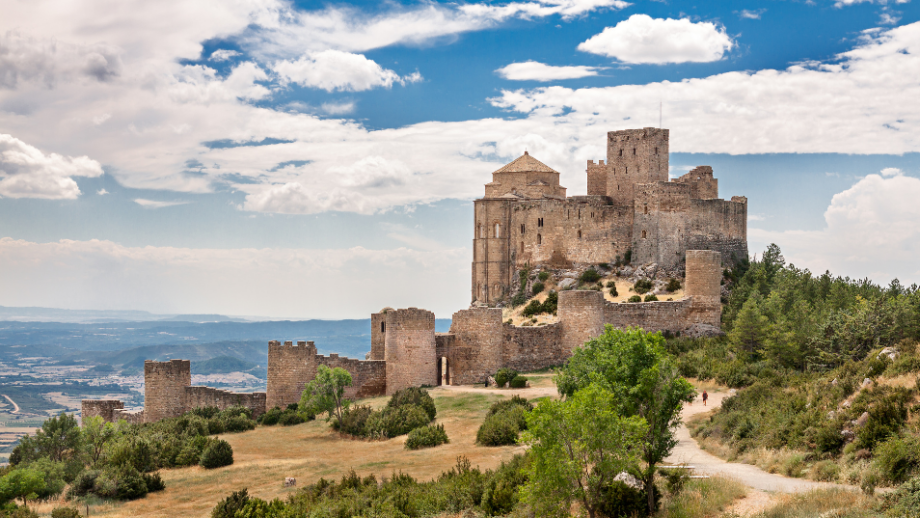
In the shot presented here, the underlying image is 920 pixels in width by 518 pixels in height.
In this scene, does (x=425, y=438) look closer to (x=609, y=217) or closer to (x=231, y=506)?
(x=231, y=506)

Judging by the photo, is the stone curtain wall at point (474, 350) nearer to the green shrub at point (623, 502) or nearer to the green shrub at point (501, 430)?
the green shrub at point (501, 430)

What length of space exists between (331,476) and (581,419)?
10509 millimetres

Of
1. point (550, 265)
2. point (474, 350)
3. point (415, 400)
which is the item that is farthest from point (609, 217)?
point (415, 400)

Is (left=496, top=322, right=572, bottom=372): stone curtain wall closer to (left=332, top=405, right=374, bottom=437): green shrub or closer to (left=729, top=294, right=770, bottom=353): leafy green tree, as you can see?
(left=729, top=294, right=770, bottom=353): leafy green tree

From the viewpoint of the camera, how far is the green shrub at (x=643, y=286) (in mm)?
46031

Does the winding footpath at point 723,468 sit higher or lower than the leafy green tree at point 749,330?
lower

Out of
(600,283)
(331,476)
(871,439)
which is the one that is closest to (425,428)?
(331,476)

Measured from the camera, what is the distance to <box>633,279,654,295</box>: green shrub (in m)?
46.0

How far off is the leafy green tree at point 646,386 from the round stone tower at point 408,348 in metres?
17.4

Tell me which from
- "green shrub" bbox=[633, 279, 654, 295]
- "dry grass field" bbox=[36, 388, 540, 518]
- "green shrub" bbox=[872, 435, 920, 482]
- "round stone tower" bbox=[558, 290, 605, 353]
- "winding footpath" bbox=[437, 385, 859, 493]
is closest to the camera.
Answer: "green shrub" bbox=[872, 435, 920, 482]

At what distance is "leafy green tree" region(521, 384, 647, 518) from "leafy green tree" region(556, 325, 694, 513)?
2.22 ft

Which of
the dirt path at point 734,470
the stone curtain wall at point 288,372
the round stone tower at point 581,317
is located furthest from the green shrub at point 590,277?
the dirt path at point 734,470

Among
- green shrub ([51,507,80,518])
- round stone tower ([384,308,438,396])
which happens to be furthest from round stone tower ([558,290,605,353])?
green shrub ([51,507,80,518])

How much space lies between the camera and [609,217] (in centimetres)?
5009
